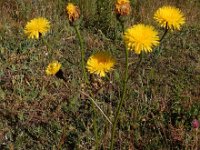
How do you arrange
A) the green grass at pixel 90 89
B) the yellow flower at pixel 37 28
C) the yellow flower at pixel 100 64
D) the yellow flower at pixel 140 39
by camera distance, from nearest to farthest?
the yellow flower at pixel 140 39 → the yellow flower at pixel 100 64 → the yellow flower at pixel 37 28 → the green grass at pixel 90 89

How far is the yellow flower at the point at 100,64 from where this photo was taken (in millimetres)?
2070

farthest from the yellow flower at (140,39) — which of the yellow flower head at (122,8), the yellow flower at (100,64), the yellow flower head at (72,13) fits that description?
the yellow flower head at (72,13)

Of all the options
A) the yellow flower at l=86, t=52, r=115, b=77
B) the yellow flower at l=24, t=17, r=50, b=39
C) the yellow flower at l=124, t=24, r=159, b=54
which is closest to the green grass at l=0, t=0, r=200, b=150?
the yellow flower at l=86, t=52, r=115, b=77

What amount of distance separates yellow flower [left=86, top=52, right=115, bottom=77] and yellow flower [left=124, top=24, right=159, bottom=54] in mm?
185

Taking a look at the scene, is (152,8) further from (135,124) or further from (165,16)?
(165,16)

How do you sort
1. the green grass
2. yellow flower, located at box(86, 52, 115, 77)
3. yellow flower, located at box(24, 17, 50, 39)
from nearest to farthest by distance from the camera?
yellow flower, located at box(86, 52, 115, 77) < yellow flower, located at box(24, 17, 50, 39) < the green grass

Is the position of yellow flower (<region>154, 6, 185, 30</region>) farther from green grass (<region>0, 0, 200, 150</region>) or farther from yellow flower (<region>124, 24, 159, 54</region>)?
green grass (<region>0, 0, 200, 150</region>)

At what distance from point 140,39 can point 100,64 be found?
0.88ft

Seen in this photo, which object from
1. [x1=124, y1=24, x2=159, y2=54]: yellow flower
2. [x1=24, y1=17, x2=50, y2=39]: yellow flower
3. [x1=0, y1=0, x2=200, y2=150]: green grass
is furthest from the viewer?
[x1=0, y1=0, x2=200, y2=150]: green grass

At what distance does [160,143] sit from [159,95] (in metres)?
0.65

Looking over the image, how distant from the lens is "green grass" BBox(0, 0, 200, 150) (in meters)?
3.03

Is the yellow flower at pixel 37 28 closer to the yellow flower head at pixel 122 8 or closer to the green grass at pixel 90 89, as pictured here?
the green grass at pixel 90 89

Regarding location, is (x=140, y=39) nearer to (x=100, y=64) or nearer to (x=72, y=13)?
(x=100, y=64)

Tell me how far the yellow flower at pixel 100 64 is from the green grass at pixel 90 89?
226 millimetres
